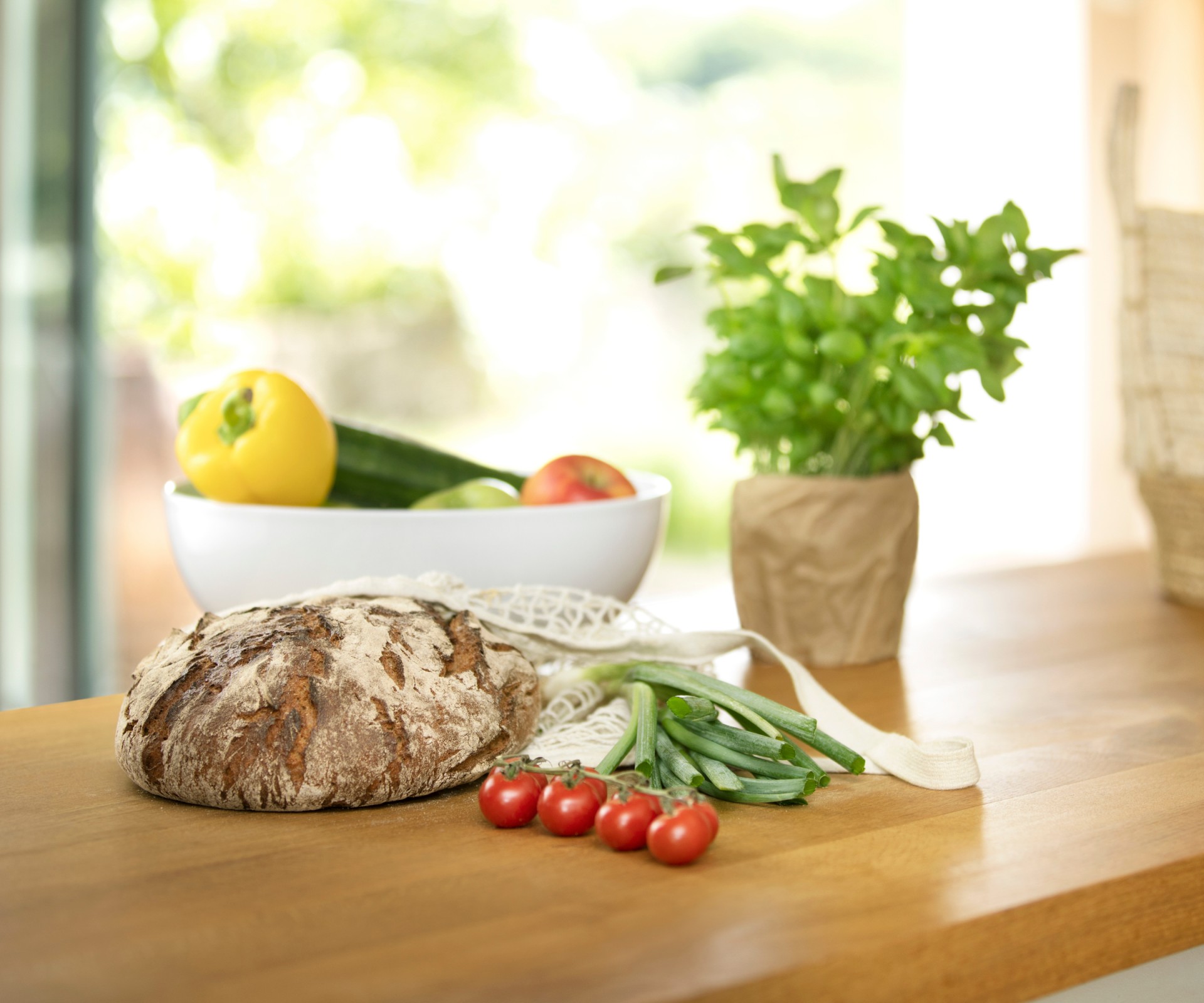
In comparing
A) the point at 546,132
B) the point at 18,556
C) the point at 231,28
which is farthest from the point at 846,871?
the point at 546,132

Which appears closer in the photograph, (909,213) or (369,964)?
(369,964)

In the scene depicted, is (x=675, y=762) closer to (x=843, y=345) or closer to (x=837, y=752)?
(x=837, y=752)

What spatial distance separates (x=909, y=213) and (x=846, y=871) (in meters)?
3.71

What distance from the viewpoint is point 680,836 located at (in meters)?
0.57

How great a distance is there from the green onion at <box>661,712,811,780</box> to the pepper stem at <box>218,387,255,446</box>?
432 millimetres

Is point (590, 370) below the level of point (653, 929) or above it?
above

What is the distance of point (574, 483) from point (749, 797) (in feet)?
1.27

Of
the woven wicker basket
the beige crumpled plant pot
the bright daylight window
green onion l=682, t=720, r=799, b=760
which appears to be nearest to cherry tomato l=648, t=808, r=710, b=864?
green onion l=682, t=720, r=799, b=760

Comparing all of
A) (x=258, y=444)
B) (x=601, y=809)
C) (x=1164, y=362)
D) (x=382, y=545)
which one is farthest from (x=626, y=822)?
(x=1164, y=362)

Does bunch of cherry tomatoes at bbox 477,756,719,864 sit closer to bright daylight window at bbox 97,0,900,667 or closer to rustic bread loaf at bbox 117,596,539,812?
rustic bread loaf at bbox 117,596,539,812

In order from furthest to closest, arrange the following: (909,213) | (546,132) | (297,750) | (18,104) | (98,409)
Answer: (546,132) → (909,213) → (98,409) → (18,104) → (297,750)

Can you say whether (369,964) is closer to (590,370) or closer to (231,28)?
(231,28)

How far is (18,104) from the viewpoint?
8.16 ft

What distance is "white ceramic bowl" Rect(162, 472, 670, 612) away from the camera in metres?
0.88
